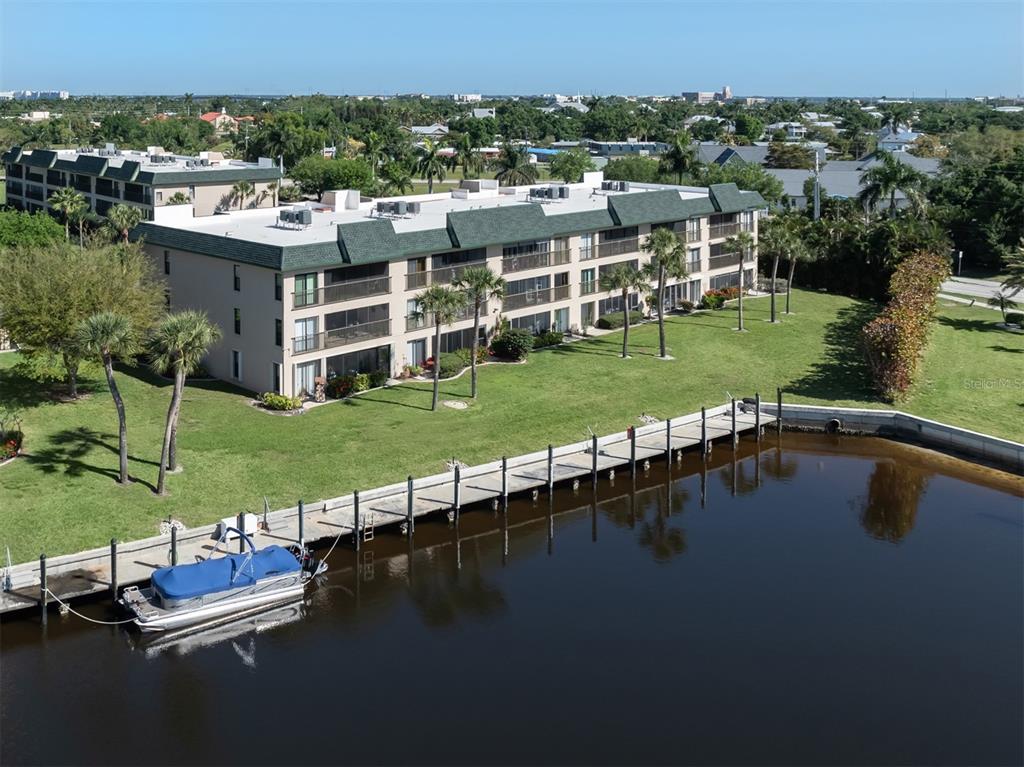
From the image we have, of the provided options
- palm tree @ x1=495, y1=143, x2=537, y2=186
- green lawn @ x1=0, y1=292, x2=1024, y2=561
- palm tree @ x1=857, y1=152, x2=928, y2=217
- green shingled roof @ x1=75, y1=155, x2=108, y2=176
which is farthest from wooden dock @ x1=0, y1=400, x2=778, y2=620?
palm tree @ x1=495, y1=143, x2=537, y2=186

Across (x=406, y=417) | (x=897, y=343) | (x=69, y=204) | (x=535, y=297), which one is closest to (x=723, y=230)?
(x=535, y=297)

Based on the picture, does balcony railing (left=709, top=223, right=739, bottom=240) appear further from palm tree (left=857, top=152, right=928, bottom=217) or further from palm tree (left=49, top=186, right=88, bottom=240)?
palm tree (left=49, top=186, right=88, bottom=240)

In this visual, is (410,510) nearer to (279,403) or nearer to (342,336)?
(279,403)

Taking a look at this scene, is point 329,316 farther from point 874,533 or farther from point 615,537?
point 874,533

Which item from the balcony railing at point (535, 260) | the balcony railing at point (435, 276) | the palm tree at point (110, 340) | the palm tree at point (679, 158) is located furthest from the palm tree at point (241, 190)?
the palm tree at point (110, 340)

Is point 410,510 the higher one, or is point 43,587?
point 410,510

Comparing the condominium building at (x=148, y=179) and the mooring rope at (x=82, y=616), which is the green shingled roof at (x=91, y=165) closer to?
the condominium building at (x=148, y=179)

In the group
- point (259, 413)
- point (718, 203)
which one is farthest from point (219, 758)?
point (718, 203)
